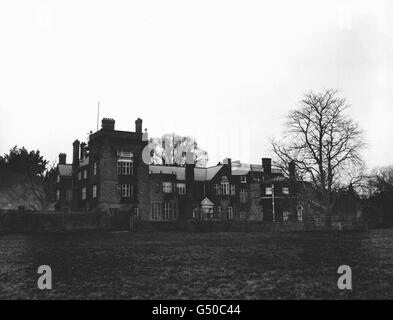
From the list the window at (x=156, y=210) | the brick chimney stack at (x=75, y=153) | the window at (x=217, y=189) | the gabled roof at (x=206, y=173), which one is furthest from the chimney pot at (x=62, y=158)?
the window at (x=217, y=189)

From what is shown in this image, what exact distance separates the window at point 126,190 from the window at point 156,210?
7.91 metres

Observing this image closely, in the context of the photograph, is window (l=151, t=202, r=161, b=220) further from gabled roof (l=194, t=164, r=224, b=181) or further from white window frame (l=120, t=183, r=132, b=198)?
gabled roof (l=194, t=164, r=224, b=181)

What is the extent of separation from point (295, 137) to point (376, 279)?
3631 centimetres

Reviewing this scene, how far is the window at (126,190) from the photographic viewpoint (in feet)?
184

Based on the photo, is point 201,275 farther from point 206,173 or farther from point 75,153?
point 206,173

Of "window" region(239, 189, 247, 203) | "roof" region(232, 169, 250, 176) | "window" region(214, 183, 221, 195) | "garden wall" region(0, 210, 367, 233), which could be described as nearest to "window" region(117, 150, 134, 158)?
"garden wall" region(0, 210, 367, 233)

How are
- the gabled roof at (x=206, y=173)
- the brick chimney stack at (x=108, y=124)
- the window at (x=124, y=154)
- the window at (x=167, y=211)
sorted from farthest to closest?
the gabled roof at (x=206, y=173) → the window at (x=167, y=211) → the window at (x=124, y=154) → the brick chimney stack at (x=108, y=124)

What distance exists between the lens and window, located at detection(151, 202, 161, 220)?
63.3 m

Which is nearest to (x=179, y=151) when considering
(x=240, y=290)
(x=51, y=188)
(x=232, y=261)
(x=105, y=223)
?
(x=51, y=188)

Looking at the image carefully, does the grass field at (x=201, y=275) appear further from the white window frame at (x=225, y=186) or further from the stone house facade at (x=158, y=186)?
the white window frame at (x=225, y=186)

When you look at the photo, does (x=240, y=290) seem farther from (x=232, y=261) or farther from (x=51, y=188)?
(x=51, y=188)

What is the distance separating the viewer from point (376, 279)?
12086mm

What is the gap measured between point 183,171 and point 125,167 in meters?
14.9

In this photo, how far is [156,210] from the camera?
6412 centimetres
